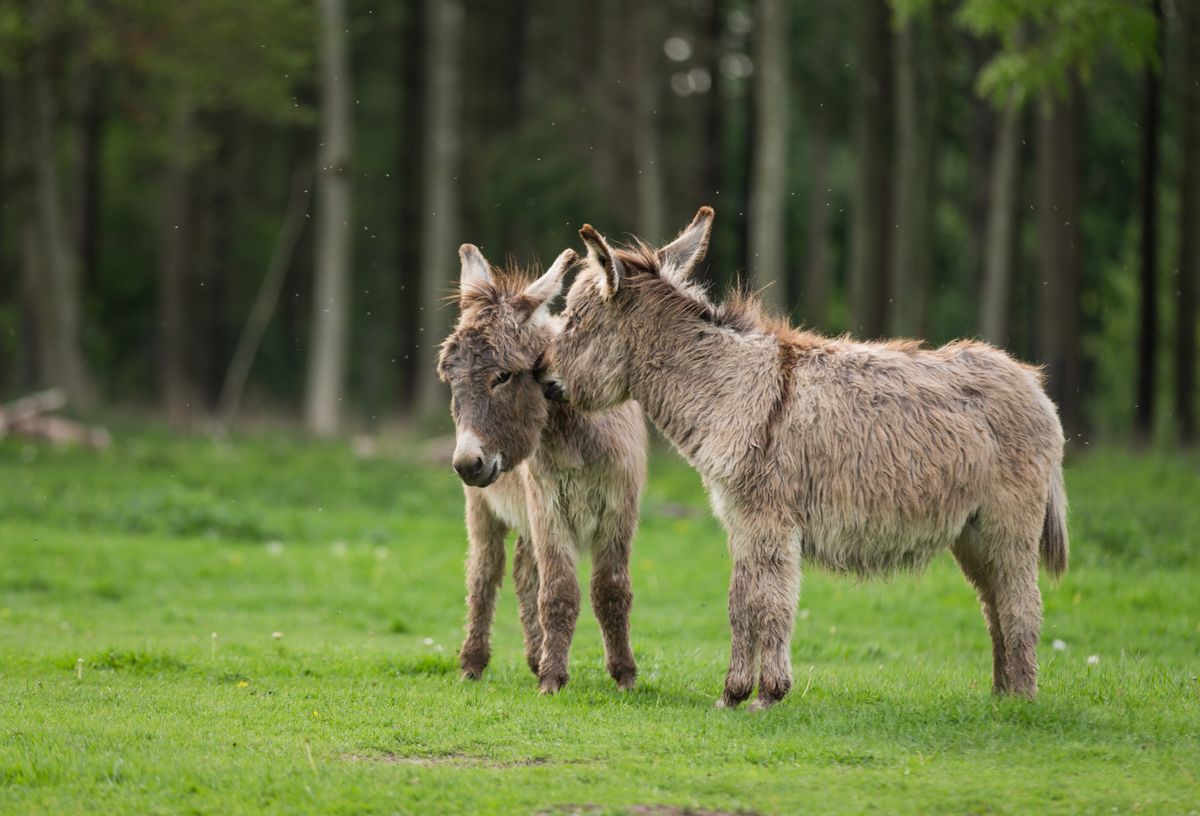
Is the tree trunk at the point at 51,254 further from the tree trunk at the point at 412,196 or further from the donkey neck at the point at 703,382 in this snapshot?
the donkey neck at the point at 703,382

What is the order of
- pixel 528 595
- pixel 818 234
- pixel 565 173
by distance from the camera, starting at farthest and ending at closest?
1. pixel 818 234
2. pixel 565 173
3. pixel 528 595

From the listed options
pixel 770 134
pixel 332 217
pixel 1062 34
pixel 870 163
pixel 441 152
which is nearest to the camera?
pixel 1062 34

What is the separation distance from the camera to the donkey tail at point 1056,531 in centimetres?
803

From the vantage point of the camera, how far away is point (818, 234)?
38.3 metres

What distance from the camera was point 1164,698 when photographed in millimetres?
7863

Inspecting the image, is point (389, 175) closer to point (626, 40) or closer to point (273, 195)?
point (273, 195)

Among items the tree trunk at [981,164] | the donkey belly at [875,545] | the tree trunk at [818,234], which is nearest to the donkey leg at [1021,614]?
the donkey belly at [875,545]

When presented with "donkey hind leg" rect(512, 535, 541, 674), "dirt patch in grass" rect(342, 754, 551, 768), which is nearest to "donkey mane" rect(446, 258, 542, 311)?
"donkey hind leg" rect(512, 535, 541, 674)

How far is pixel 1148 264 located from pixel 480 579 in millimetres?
18771

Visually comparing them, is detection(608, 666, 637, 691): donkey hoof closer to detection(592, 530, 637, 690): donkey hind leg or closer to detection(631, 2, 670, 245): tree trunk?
detection(592, 530, 637, 690): donkey hind leg

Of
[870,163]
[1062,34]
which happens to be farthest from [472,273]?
[870,163]

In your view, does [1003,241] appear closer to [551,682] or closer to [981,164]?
[981,164]

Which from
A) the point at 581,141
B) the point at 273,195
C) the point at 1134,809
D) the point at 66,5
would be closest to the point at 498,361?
the point at 1134,809

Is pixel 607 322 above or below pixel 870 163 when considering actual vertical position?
below
